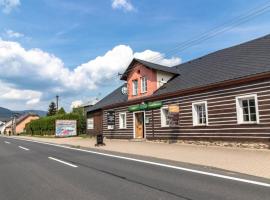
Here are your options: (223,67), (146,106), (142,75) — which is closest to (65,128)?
(142,75)

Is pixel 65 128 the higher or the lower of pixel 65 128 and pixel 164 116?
the lower

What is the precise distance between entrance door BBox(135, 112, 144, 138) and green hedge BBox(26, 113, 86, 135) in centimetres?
1964

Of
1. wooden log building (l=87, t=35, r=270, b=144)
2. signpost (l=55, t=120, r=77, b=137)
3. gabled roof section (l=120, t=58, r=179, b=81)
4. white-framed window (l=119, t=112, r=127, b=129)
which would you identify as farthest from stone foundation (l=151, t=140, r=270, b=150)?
signpost (l=55, t=120, r=77, b=137)

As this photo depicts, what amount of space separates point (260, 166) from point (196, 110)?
1004 cm

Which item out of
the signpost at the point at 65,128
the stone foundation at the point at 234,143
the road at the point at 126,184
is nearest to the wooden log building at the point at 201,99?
the stone foundation at the point at 234,143

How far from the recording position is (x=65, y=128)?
41.1 meters

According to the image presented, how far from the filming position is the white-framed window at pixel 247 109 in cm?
1640

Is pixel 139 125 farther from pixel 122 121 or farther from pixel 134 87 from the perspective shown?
pixel 134 87

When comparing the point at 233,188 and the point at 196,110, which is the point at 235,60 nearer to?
the point at 196,110

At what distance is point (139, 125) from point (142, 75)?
4.07m

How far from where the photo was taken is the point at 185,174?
31.8 feet

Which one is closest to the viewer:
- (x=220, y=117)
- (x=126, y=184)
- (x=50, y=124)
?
(x=126, y=184)

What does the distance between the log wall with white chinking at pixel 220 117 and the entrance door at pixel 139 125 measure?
4.82 feet

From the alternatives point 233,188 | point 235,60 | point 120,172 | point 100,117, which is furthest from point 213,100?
point 100,117
